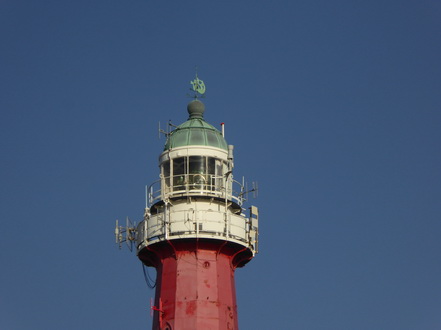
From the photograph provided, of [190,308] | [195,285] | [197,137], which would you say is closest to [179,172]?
[197,137]

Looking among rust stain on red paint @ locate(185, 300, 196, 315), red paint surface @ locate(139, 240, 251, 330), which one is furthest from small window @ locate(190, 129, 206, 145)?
rust stain on red paint @ locate(185, 300, 196, 315)

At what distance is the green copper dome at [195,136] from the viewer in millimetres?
65250

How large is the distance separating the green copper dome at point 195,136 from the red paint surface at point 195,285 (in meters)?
6.13

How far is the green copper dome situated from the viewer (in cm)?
6525

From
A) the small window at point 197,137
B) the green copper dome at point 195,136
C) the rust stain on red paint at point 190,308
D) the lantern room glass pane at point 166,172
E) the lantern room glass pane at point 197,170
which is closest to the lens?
the rust stain on red paint at point 190,308

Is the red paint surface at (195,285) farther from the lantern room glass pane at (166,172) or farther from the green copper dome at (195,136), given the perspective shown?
the green copper dome at (195,136)

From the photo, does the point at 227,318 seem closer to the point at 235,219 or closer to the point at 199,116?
the point at 235,219

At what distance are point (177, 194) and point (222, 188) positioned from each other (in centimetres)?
262

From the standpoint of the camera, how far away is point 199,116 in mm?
67375

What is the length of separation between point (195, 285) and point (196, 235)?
276cm

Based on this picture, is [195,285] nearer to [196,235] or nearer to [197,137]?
[196,235]

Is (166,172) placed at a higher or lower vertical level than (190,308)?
higher

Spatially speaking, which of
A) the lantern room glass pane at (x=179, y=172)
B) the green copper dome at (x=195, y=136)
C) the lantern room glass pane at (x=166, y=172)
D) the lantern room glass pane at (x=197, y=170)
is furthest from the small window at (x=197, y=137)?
the lantern room glass pane at (x=166, y=172)

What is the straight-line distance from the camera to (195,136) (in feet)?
215
